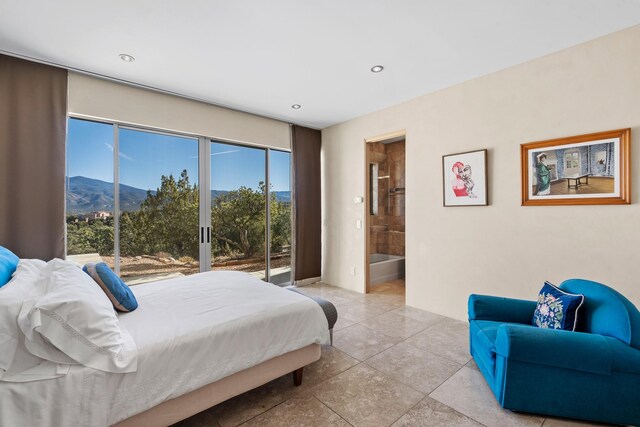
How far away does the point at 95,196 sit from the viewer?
324 cm

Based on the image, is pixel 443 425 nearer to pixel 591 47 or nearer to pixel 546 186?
pixel 546 186

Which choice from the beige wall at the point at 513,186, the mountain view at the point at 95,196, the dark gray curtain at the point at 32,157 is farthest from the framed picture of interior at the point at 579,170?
the dark gray curtain at the point at 32,157

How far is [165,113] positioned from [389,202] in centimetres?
473

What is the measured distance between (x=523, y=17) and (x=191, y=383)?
11.2 ft

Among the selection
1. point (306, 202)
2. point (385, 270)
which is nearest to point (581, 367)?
point (385, 270)

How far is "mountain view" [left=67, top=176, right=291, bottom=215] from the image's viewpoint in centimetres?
309

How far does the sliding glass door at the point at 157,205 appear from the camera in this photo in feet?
11.4

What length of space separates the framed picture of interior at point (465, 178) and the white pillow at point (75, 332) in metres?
3.35

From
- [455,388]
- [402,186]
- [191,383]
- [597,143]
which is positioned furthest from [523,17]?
[402,186]

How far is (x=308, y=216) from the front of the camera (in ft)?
16.3

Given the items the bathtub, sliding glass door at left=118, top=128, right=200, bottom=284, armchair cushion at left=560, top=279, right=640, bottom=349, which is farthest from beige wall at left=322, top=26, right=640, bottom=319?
sliding glass door at left=118, top=128, right=200, bottom=284

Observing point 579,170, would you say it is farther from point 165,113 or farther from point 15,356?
point 165,113

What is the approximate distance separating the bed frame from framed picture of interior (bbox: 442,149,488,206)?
238 cm

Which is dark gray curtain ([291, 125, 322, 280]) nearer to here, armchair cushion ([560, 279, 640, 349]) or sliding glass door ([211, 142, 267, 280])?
sliding glass door ([211, 142, 267, 280])
